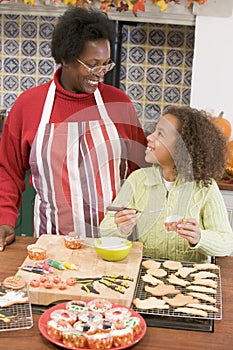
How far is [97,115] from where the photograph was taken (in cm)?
228

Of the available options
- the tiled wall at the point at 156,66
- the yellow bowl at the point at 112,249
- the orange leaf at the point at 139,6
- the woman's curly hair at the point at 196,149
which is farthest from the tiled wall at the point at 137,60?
the yellow bowl at the point at 112,249

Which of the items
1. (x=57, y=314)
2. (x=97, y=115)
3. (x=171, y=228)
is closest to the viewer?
(x=57, y=314)

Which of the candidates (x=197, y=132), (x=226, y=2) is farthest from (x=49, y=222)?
(x=226, y=2)

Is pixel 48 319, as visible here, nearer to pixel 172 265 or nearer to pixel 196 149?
pixel 172 265

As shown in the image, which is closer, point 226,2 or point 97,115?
point 97,115

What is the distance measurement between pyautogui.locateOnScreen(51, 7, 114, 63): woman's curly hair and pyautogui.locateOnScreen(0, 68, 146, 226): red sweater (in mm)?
129

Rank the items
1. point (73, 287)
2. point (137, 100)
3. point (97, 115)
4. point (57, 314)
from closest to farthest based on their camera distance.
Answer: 1. point (57, 314)
2. point (73, 287)
3. point (97, 115)
4. point (137, 100)

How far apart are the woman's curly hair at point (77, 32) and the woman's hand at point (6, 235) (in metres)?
0.61

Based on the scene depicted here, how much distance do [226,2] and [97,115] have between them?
1.35 metres

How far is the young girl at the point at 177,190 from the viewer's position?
2.05 metres

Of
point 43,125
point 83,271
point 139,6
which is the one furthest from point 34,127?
point 139,6

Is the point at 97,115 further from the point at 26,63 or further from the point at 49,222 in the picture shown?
the point at 26,63

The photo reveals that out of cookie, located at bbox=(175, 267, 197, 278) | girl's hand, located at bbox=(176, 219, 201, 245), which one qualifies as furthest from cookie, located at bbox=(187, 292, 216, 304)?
girl's hand, located at bbox=(176, 219, 201, 245)

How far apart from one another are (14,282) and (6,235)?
1.34ft
